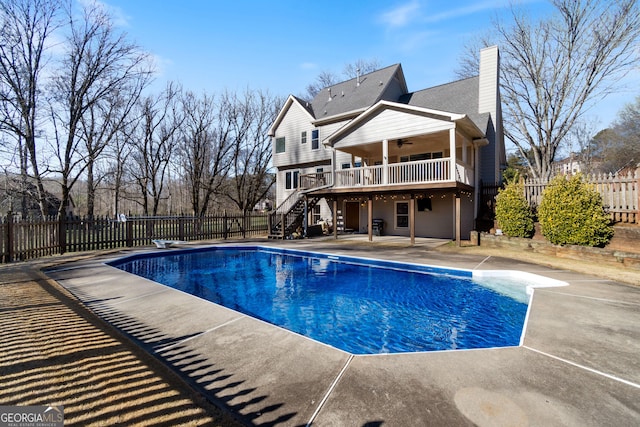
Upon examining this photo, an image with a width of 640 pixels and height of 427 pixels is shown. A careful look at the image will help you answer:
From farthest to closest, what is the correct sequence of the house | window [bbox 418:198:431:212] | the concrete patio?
window [bbox 418:198:431:212]
the house
the concrete patio

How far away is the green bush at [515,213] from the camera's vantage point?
10.8 meters

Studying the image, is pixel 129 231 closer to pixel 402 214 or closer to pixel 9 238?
pixel 9 238

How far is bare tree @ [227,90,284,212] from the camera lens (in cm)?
2944

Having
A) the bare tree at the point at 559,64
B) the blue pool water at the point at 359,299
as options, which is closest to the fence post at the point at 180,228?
the blue pool water at the point at 359,299

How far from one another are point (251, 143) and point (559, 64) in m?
25.8

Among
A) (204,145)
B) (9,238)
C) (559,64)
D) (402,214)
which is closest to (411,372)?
(9,238)

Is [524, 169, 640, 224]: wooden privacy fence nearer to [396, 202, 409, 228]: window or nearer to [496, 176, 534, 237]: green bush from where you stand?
[496, 176, 534, 237]: green bush

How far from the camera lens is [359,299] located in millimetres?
6582

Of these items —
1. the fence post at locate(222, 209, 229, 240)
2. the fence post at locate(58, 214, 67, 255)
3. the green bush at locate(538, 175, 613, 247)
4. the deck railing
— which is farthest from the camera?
the fence post at locate(222, 209, 229, 240)

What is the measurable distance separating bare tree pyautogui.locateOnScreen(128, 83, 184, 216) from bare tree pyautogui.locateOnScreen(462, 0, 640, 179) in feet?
87.0

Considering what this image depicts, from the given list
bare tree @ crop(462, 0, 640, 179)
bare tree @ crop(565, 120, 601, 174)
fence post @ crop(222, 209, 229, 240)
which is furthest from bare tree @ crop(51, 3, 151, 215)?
bare tree @ crop(565, 120, 601, 174)

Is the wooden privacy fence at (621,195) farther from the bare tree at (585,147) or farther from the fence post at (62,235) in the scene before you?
the bare tree at (585,147)

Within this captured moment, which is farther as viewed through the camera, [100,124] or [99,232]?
[100,124]

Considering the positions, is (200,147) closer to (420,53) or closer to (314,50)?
(314,50)
